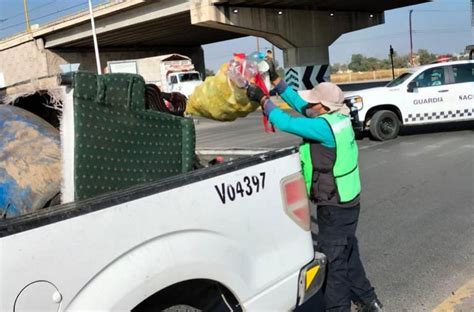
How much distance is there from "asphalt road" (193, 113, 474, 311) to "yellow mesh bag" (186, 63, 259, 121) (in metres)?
1.85

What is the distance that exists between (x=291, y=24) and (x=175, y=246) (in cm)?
2974

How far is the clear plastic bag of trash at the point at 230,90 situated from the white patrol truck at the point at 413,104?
29.9 ft

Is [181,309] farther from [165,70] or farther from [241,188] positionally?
[165,70]

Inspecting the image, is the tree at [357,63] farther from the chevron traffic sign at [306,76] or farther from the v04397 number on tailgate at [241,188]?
the v04397 number on tailgate at [241,188]

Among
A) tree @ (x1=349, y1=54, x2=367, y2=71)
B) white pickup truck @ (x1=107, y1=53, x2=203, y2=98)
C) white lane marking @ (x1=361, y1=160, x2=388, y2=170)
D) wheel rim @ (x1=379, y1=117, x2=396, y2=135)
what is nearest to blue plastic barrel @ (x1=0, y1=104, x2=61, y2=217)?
white lane marking @ (x1=361, y1=160, x2=388, y2=170)

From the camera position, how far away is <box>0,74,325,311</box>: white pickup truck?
1799mm

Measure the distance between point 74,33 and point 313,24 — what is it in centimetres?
1988

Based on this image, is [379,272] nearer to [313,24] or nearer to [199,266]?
[199,266]

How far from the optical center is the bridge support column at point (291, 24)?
90.0 feet

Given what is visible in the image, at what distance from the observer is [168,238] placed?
7.07 ft

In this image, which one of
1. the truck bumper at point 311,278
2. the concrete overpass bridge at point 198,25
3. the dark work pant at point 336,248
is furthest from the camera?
the concrete overpass bridge at point 198,25

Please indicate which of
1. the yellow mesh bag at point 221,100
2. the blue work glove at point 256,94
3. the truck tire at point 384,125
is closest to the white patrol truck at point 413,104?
the truck tire at point 384,125

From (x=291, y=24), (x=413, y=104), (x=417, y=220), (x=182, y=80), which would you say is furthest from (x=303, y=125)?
(x=182, y=80)

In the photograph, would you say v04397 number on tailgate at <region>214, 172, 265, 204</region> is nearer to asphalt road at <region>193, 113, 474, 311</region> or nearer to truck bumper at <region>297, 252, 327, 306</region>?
truck bumper at <region>297, 252, 327, 306</region>
